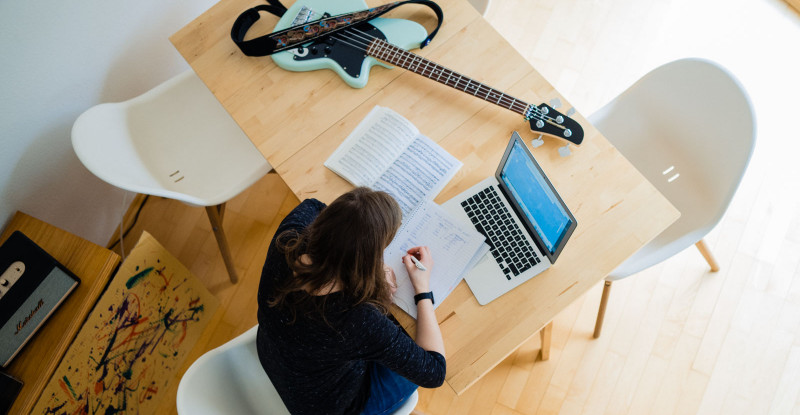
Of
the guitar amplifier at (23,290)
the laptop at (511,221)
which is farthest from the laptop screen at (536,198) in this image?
the guitar amplifier at (23,290)

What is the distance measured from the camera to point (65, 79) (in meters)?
1.85

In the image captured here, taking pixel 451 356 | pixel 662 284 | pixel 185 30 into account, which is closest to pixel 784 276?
pixel 662 284

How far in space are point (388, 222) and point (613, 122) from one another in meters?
1.01

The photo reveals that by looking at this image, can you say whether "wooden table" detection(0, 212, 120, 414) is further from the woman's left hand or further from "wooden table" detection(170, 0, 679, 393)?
the woman's left hand

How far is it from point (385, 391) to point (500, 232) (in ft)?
1.71

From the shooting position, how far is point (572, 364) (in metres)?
2.01

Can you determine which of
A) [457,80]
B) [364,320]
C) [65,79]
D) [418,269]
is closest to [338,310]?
[364,320]

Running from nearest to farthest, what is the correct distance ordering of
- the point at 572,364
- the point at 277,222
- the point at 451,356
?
the point at 451,356, the point at 572,364, the point at 277,222

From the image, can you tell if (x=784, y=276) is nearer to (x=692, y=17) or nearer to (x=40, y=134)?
(x=692, y=17)

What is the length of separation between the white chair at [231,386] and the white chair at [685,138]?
906mm

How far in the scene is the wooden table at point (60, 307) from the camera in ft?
4.99

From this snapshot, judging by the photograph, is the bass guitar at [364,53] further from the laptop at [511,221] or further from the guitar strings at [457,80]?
the laptop at [511,221]

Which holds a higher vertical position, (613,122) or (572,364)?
(613,122)

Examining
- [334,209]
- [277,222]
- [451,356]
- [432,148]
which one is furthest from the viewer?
[277,222]
